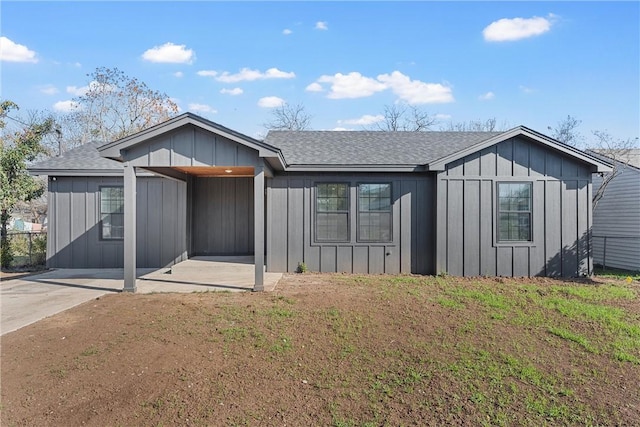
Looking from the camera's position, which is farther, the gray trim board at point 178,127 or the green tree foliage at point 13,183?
the green tree foliage at point 13,183

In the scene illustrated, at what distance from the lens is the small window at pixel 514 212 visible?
28.8ft

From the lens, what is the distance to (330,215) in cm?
906

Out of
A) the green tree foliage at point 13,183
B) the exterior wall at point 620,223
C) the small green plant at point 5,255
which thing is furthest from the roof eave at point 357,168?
the small green plant at point 5,255

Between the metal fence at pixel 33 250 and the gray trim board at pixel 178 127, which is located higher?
the gray trim board at pixel 178 127

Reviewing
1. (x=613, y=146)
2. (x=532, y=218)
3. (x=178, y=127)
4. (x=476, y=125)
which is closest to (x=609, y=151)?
(x=613, y=146)

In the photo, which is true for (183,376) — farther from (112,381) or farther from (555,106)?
(555,106)

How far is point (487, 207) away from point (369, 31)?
7330 mm

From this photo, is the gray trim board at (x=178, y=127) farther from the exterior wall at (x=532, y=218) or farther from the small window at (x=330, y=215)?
the exterior wall at (x=532, y=218)

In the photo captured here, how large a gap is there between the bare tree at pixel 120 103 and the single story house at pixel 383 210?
49.6 feet

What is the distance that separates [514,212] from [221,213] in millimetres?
7725

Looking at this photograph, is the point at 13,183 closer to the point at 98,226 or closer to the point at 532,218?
the point at 98,226

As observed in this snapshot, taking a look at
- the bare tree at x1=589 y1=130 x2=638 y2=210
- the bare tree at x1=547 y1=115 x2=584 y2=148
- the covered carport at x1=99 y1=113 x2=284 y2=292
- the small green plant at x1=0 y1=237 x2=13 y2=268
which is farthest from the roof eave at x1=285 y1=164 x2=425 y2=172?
the bare tree at x1=547 y1=115 x2=584 y2=148

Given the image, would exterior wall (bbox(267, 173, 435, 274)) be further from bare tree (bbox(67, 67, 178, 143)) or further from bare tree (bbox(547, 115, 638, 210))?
bare tree (bbox(67, 67, 178, 143))

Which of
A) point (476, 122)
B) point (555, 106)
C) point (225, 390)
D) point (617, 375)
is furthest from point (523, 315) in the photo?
point (476, 122)
